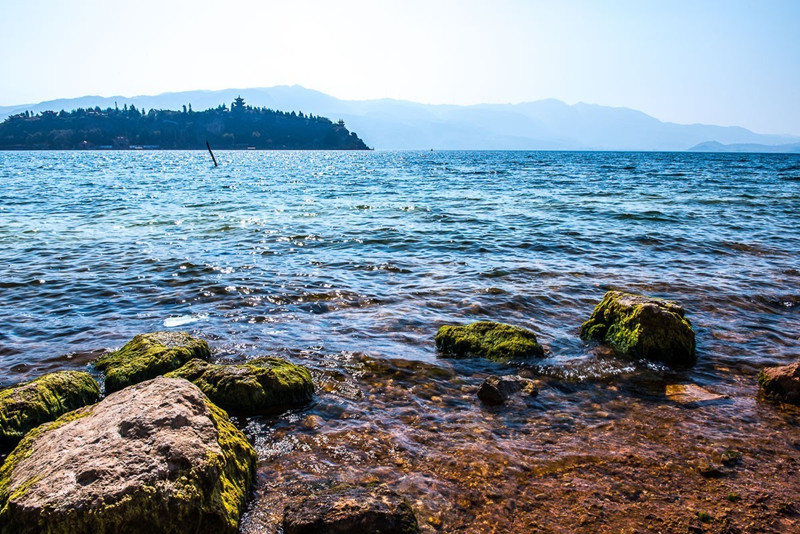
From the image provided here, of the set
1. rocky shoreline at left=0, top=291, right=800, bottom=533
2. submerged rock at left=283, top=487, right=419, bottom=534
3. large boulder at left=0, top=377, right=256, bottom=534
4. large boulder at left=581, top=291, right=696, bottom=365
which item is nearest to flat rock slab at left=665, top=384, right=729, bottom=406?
→ rocky shoreline at left=0, top=291, right=800, bottom=533

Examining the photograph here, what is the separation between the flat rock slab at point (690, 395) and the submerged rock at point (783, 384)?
607mm

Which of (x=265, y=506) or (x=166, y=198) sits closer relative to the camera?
(x=265, y=506)

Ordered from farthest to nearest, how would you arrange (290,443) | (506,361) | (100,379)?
1. (506,361)
2. (100,379)
3. (290,443)

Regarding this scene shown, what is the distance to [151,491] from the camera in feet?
12.9

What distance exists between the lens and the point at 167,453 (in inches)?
164

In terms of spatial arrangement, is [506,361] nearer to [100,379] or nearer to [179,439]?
[179,439]

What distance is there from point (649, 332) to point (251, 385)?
6.73m

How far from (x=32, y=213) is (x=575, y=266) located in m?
27.2

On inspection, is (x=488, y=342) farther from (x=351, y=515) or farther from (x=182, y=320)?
(x=182, y=320)

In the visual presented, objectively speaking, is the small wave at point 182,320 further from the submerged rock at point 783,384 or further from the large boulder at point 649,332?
the submerged rock at point 783,384

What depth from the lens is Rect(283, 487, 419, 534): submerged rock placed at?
4090mm

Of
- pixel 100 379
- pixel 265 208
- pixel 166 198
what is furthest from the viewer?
pixel 166 198

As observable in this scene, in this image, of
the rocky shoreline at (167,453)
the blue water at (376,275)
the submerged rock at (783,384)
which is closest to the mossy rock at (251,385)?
the rocky shoreline at (167,453)

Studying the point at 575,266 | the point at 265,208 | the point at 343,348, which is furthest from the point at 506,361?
the point at 265,208
